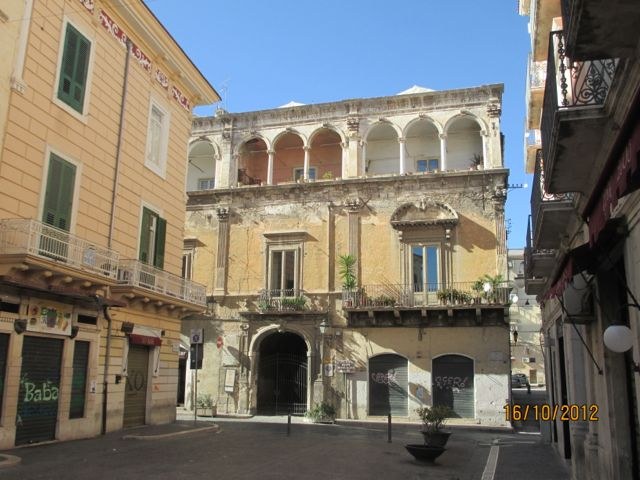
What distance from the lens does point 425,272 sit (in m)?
25.6

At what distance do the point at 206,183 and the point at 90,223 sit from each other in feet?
53.5

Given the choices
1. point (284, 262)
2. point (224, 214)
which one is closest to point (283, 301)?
point (284, 262)

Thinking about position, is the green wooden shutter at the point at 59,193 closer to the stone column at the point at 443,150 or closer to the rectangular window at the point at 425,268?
the rectangular window at the point at 425,268

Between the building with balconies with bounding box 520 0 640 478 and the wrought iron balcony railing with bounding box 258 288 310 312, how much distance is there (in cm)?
1580

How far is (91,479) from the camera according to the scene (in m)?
9.20

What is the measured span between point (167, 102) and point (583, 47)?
50.4 ft

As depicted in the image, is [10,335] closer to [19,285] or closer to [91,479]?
[19,285]

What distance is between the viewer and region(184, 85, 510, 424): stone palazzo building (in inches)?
968

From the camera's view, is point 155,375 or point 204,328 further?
point 204,328

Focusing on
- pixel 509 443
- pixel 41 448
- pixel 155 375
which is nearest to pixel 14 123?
pixel 41 448

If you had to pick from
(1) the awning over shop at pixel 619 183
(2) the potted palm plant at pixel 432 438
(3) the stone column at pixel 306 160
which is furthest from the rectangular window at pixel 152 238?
(1) the awning over shop at pixel 619 183

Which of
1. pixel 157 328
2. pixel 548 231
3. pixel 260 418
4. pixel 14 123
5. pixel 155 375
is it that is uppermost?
pixel 14 123

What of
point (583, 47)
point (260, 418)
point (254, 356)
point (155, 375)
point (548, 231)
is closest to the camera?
point (583, 47)

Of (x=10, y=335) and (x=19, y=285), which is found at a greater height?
(x=19, y=285)
